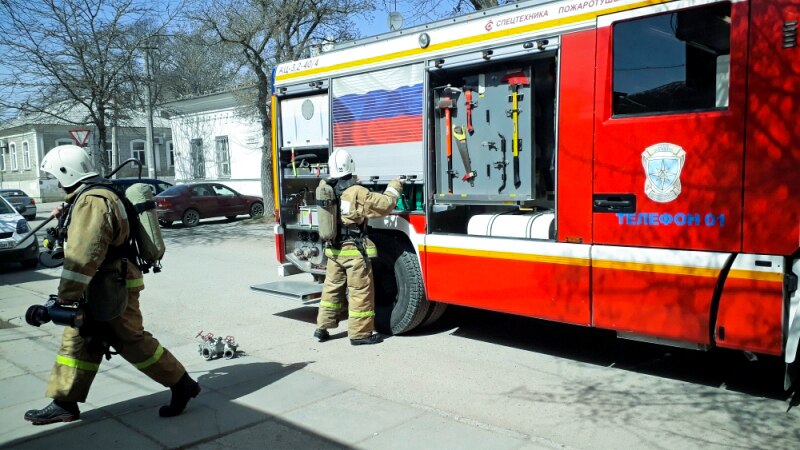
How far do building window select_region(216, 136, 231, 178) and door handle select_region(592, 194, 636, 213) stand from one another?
75.4 feet

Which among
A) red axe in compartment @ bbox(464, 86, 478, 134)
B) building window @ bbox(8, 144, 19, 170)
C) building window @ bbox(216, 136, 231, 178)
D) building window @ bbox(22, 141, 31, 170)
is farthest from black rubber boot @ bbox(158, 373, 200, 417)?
building window @ bbox(8, 144, 19, 170)

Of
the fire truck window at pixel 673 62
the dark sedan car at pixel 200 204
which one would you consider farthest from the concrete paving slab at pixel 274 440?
the dark sedan car at pixel 200 204

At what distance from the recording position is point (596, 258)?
4.84 meters

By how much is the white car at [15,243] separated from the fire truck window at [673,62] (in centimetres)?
1103

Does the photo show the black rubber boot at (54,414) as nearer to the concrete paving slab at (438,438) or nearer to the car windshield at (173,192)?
the concrete paving slab at (438,438)

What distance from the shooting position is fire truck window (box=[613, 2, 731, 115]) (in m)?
4.35

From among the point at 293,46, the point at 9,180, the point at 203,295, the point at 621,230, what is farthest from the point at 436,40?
the point at 9,180

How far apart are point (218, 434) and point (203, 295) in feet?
17.6

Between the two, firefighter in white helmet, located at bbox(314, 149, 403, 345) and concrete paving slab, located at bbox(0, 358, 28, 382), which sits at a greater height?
firefighter in white helmet, located at bbox(314, 149, 403, 345)

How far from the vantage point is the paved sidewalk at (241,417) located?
4.09 m

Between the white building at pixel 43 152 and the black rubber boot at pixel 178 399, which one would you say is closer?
the black rubber boot at pixel 178 399

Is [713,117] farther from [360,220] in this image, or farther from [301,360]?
[301,360]

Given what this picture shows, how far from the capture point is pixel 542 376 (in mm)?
5297

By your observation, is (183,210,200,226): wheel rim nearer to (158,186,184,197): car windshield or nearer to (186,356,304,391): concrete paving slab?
(158,186,184,197): car windshield
